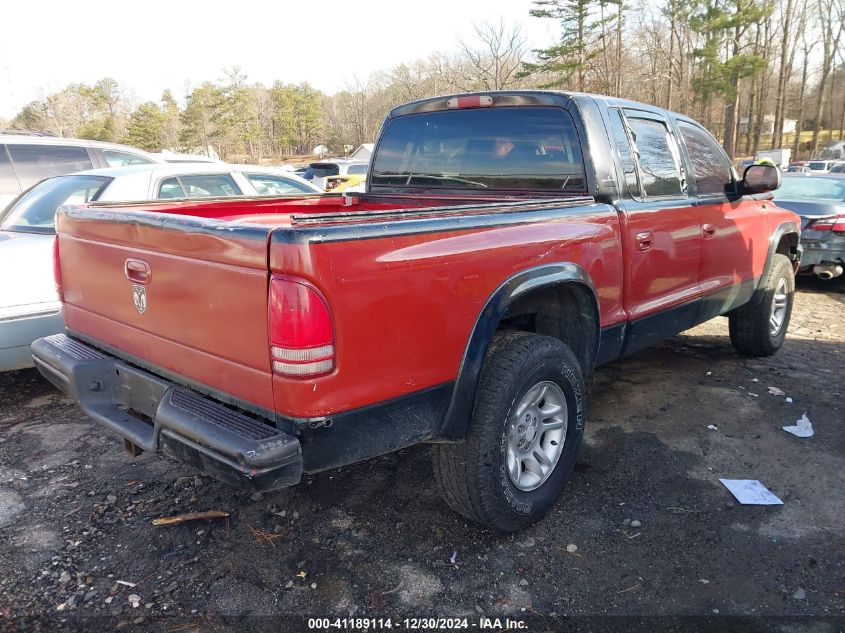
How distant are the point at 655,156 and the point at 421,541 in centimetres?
264

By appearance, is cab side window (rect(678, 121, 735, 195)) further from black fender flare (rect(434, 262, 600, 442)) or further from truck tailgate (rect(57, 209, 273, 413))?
truck tailgate (rect(57, 209, 273, 413))

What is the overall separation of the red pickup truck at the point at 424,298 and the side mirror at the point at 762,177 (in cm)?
2

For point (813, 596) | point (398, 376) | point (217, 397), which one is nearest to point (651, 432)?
point (813, 596)

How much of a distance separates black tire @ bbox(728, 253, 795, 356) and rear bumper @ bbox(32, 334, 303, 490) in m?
4.39

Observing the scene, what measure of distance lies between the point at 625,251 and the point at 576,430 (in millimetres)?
1003

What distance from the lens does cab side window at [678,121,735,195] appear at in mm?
4238

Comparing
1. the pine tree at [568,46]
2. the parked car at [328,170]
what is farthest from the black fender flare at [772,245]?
the pine tree at [568,46]

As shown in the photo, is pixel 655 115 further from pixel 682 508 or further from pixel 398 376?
pixel 398 376

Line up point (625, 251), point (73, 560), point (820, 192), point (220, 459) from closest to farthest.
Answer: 1. point (220, 459)
2. point (73, 560)
3. point (625, 251)
4. point (820, 192)

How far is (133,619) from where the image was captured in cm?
238

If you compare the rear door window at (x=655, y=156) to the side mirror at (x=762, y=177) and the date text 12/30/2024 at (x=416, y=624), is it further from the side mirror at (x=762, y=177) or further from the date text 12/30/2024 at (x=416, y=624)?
the date text 12/30/2024 at (x=416, y=624)

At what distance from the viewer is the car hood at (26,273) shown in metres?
4.17

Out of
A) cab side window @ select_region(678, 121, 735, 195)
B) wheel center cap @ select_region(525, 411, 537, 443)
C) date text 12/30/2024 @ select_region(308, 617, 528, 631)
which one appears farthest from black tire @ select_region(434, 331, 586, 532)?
cab side window @ select_region(678, 121, 735, 195)

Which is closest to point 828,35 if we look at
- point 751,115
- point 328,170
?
point 751,115
